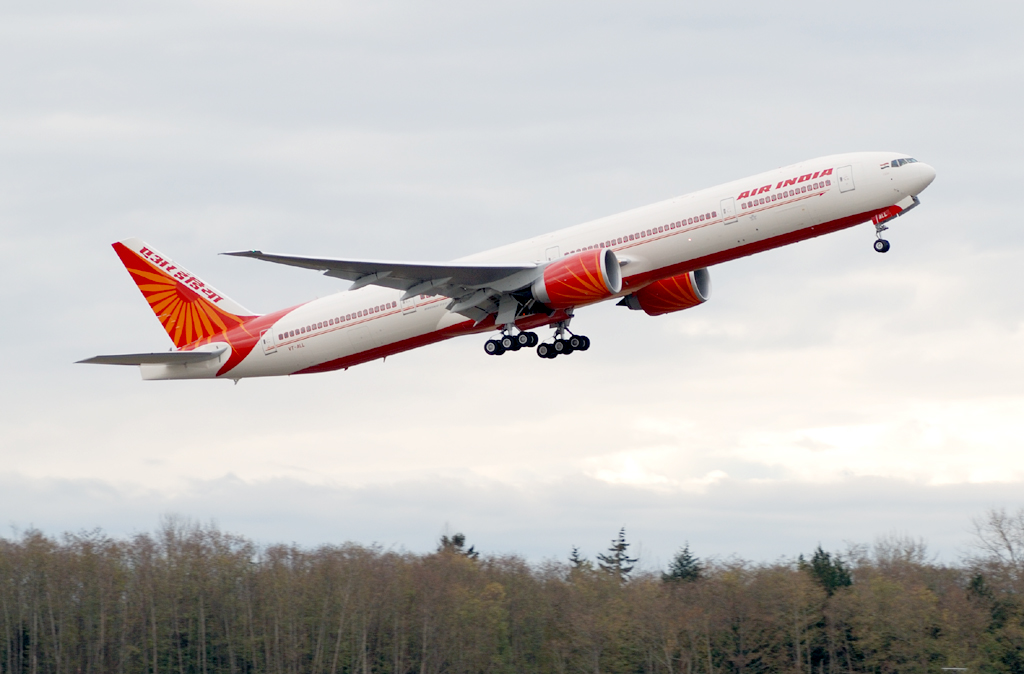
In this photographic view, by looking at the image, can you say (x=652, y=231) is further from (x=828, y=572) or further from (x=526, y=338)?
(x=828, y=572)

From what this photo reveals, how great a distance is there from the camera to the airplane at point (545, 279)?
4122 centimetres

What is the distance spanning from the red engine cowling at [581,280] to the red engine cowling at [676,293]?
216 inches

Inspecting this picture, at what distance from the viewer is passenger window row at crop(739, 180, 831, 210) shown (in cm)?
4115

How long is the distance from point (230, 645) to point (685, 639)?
3045cm

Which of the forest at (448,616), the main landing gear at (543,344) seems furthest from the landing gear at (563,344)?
the forest at (448,616)

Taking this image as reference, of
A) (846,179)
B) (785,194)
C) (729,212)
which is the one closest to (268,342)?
(729,212)

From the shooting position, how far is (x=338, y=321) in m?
47.8

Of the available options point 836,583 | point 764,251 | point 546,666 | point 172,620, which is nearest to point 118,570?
point 172,620

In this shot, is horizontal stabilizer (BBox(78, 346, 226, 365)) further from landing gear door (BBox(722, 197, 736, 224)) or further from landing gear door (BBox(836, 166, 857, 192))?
landing gear door (BBox(836, 166, 857, 192))

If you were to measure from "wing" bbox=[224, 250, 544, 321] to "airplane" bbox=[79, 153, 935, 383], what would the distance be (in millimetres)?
49

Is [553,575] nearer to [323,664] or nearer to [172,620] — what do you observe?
[323,664]

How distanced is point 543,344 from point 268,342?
11235 millimetres

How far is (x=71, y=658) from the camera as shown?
8238 cm

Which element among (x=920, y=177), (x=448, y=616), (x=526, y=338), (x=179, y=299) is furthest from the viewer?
(x=448, y=616)
